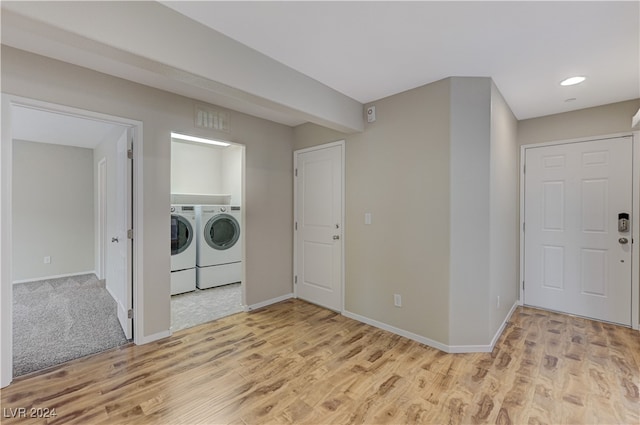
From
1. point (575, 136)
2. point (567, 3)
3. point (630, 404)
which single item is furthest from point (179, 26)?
point (575, 136)

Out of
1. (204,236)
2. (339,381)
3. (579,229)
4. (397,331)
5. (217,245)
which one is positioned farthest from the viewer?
(217,245)

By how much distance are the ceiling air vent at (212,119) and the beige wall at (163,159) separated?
→ 7 centimetres

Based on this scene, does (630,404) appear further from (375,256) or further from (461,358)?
(375,256)

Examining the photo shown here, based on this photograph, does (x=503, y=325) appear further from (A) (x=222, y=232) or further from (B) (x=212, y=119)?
(A) (x=222, y=232)

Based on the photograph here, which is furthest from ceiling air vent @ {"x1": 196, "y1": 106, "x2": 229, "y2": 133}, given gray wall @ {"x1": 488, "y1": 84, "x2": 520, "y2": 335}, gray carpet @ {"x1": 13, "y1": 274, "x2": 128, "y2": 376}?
gray wall @ {"x1": 488, "y1": 84, "x2": 520, "y2": 335}

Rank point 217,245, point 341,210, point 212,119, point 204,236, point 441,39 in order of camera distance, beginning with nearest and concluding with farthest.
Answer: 1. point 441,39
2. point 212,119
3. point 341,210
4. point 204,236
5. point 217,245

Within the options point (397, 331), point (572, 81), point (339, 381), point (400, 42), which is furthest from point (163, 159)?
point (572, 81)

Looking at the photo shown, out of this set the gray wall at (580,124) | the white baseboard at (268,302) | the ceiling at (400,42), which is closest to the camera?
the ceiling at (400,42)

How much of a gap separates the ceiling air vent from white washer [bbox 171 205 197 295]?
5.24 ft

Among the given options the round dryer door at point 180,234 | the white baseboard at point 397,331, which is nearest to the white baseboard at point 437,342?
the white baseboard at point 397,331

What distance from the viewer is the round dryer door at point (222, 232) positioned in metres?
4.41

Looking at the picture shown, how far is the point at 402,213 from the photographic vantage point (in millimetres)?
2832

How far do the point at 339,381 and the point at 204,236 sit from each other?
10.2 ft

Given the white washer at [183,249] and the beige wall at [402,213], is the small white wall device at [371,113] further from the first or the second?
the white washer at [183,249]
